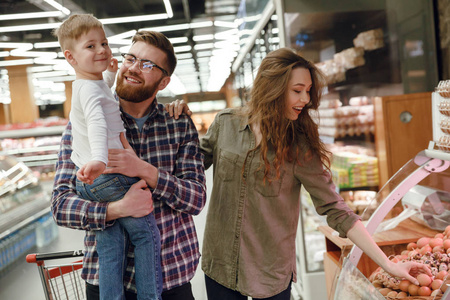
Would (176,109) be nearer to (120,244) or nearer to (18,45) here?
(120,244)

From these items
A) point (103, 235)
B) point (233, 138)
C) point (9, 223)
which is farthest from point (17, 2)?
point (103, 235)

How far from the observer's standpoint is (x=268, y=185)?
1.86m

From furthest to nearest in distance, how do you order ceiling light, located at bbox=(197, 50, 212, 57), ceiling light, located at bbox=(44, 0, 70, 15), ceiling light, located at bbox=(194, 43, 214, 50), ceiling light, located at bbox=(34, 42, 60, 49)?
ceiling light, located at bbox=(197, 50, 212, 57)
ceiling light, located at bbox=(194, 43, 214, 50)
ceiling light, located at bbox=(34, 42, 60, 49)
ceiling light, located at bbox=(44, 0, 70, 15)

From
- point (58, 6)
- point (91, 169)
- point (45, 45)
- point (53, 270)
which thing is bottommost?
point (53, 270)

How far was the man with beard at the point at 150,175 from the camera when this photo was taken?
1353 mm

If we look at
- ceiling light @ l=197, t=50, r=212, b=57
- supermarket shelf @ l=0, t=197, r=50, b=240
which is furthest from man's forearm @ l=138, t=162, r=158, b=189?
ceiling light @ l=197, t=50, r=212, b=57

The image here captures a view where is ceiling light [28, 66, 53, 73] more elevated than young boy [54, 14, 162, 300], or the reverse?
ceiling light [28, 66, 53, 73]

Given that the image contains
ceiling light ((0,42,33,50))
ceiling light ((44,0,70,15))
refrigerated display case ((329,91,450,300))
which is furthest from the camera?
ceiling light ((0,42,33,50))

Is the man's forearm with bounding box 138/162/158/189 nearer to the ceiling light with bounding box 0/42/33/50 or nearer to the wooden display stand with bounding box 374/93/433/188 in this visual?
the wooden display stand with bounding box 374/93/433/188

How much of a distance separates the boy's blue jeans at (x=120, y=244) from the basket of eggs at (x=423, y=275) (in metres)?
0.92

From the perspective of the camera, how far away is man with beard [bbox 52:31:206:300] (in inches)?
53.2

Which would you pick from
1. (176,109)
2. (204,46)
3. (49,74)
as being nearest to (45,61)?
(49,74)

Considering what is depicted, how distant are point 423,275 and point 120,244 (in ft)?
3.72

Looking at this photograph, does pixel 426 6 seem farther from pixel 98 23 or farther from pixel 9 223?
pixel 9 223
